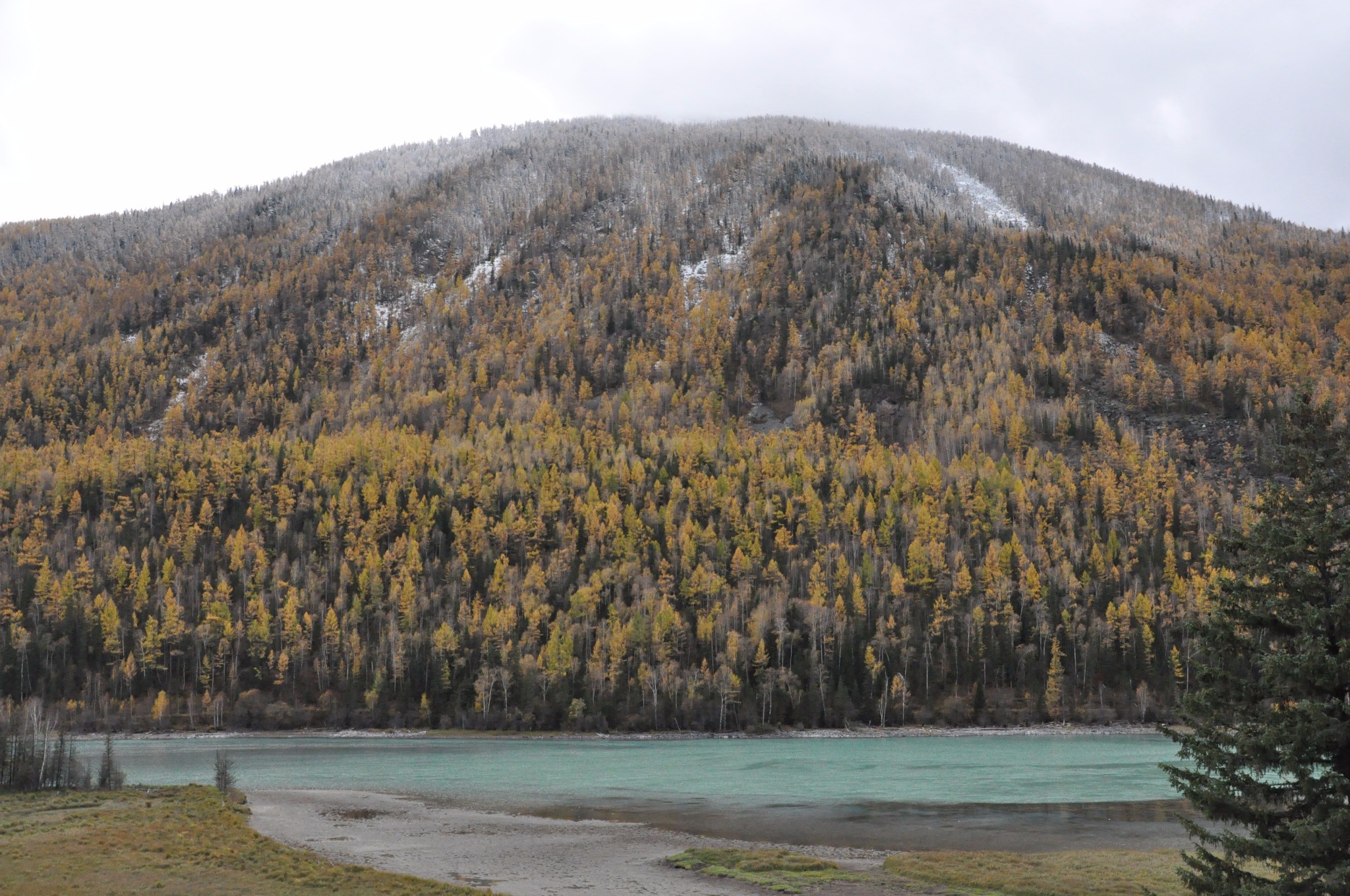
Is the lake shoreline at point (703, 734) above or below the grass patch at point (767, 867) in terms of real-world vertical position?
below

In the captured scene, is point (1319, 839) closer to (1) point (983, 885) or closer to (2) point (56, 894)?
(1) point (983, 885)

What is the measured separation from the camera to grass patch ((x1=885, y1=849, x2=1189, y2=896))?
3181 cm

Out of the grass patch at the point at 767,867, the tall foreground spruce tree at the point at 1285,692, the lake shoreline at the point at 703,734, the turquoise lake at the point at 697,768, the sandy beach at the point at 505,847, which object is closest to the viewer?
the tall foreground spruce tree at the point at 1285,692

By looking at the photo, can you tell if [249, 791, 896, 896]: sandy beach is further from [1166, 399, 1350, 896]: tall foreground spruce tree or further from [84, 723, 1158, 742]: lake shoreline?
[84, 723, 1158, 742]: lake shoreline

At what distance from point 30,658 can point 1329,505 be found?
171878 millimetres

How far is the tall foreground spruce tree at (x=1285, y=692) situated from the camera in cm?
1728

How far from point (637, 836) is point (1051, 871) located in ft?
66.8

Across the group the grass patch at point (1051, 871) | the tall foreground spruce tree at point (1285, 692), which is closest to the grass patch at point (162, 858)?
the grass patch at point (1051, 871)

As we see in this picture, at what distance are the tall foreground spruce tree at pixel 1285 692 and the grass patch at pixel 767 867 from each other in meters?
18.6

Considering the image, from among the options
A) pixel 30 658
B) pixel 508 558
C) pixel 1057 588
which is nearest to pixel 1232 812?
pixel 1057 588

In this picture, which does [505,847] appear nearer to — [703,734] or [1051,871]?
[1051,871]

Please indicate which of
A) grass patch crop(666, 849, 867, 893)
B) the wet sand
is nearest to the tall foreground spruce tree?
the wet sand

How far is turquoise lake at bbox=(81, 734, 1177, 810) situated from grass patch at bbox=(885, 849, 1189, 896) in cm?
1873

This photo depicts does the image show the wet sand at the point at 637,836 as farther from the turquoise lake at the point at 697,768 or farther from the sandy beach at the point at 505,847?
the turquoise lake at the point at 697,768
